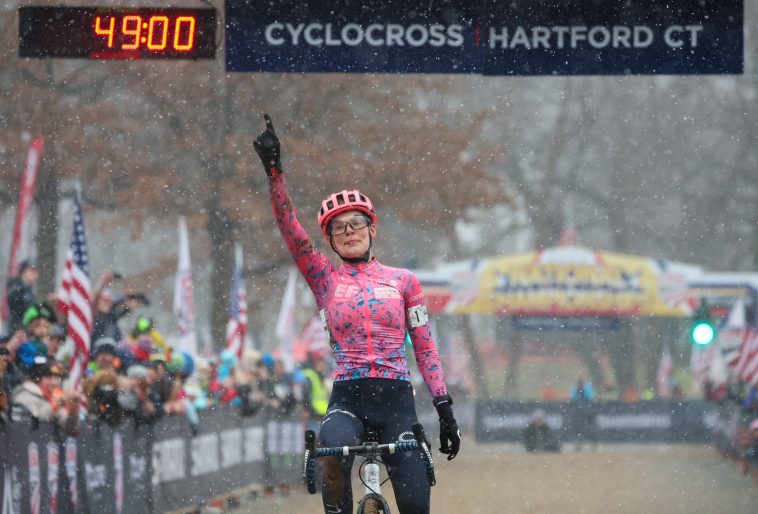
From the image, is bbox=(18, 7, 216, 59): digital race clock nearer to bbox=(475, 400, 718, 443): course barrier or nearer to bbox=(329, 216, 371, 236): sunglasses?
bbox=(329, 216, 371, 236): sunglasses

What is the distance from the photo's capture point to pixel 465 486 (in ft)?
68.3

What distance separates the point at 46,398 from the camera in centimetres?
1156

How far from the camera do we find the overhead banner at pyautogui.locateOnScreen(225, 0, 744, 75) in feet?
37.8

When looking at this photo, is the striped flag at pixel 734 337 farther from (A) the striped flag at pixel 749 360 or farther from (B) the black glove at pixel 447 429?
(B) the black glove at pixel 447 429

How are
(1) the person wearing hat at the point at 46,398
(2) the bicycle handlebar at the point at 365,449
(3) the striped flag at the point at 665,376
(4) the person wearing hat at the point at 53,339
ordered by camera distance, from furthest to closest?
(3) the striped flag at the point at 665,376
(4) the person wearing hat at the point at 53,339
(1) the person wearing hat at the point at 46,398
(2) the bicycle handlebar at the point at 365,449

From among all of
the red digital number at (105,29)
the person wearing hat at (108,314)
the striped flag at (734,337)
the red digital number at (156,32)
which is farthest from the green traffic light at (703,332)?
the red digital number at (105,29)

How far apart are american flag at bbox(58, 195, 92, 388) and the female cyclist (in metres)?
6.25

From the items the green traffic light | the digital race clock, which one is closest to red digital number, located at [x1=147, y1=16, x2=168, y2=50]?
the digital race clock

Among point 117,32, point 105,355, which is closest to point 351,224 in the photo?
point 117,32

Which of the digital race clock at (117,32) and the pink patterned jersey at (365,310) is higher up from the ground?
the digital race clock at (117,32)

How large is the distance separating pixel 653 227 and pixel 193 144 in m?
27.5

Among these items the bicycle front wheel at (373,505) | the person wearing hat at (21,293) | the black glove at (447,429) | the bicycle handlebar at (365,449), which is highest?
the person wearing hat at (21,293)

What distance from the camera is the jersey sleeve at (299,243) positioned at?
7426mm

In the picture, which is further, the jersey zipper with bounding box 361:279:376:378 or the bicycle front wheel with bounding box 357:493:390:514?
the jersey zipper with bounding box 361:279:376:378
